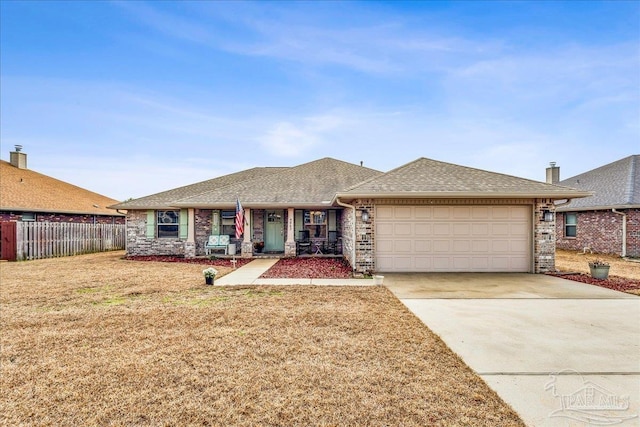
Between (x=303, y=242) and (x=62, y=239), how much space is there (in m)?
12.0

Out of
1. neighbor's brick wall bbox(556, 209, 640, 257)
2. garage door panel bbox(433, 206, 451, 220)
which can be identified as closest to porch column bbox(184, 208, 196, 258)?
garage door panel bbox(433, 206, 451, 220)

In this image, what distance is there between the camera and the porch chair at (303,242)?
1466 cm

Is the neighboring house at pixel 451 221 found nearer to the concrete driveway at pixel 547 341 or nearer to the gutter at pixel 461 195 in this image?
the gutter at pixel 461 195

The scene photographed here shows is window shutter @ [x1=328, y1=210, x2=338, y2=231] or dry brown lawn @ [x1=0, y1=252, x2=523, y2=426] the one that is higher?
window shutter @ [x1=328, y1=210, x2=338, y2=231]

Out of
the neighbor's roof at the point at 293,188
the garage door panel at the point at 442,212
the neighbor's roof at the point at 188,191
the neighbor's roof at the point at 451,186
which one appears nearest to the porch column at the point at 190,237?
the neighbor's roof at the point at 293,188

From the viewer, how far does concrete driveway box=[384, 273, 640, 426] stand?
9.21 ft

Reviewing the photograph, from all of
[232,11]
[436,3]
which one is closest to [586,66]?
[436,3]

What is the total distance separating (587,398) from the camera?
2.91 meters

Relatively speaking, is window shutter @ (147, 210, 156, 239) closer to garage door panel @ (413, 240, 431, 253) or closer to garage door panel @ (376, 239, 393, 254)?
garage door panel @ (376, 239, 393, 254)

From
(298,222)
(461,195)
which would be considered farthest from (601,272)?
(298,222)

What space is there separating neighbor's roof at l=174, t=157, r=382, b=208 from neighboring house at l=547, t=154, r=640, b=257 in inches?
388

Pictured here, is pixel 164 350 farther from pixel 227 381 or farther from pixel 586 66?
pixel 586 66

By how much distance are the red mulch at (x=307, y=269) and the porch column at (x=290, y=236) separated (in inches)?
28.9

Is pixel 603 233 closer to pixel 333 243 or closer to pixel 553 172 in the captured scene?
pixel 553 172
